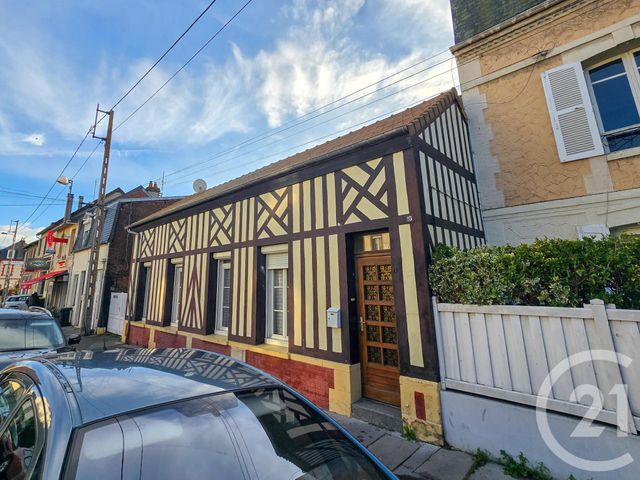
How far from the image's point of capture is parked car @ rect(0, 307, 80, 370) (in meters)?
3.93

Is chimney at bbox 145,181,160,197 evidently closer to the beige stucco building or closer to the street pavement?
the beige stucco building

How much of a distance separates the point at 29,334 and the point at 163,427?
4807 mm

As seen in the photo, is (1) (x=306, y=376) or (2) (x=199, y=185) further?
(2) (x=199, y=185)

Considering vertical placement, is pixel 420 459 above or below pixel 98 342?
below

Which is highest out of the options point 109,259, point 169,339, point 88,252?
point 88,252

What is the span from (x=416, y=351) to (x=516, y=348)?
1.06 m

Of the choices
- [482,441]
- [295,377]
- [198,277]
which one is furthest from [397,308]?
[198,277]

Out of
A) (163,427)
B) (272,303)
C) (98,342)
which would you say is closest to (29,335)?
(272,303)

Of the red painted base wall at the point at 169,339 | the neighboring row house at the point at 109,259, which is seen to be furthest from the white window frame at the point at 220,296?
the neighboring row house at the point at 109,259

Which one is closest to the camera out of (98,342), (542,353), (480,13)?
(542,353)

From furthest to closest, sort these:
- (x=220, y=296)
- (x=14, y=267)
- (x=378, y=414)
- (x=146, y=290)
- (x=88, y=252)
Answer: (x=14, y=267)
(x=88, y=252)
(x=146, y=290)
(x=220, y=296)
(x=378, y=414)

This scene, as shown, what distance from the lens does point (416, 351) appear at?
3.59 m

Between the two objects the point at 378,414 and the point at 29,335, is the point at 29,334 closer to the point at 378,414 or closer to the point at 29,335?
the point at 29,335

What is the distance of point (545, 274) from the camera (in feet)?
9.86
